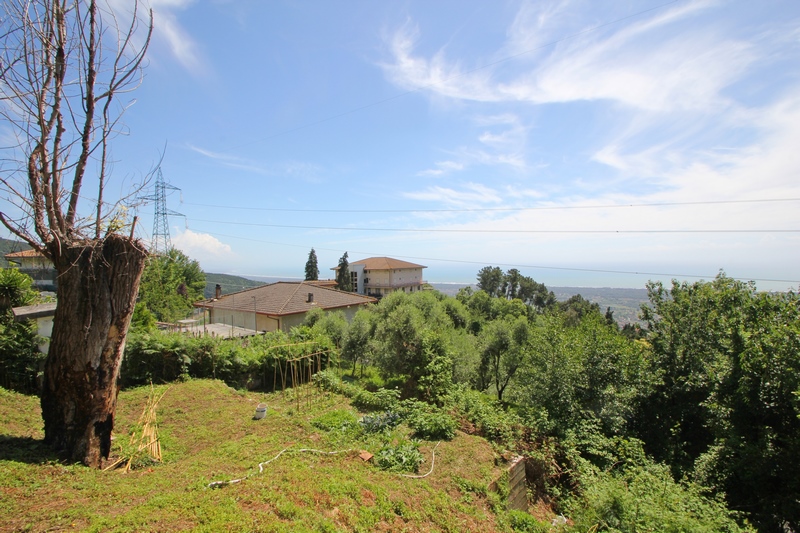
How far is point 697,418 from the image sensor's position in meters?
10.3

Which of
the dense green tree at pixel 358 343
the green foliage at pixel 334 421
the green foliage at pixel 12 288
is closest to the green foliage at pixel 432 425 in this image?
the green foliage at pixel 334 421

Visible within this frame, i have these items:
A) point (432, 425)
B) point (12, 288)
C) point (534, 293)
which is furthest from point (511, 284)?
point (12, 288)

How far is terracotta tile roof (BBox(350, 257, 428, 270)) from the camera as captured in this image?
53250 mm

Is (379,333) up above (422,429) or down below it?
above

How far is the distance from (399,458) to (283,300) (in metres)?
18.9

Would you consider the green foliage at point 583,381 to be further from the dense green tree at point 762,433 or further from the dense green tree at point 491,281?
the dense green tree at point 491,281

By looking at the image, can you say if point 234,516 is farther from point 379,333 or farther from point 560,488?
point 379,333

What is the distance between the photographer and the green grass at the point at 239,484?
3.18 metres

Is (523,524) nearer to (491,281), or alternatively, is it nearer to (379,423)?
(379,423)

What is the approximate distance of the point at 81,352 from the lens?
448 cm

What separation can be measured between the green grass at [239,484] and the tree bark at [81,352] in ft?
1.10

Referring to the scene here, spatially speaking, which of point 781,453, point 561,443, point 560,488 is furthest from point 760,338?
point 560,488

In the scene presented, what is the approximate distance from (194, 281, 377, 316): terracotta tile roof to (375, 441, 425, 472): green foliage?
1584 centimetres

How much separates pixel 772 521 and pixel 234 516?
9485mm
